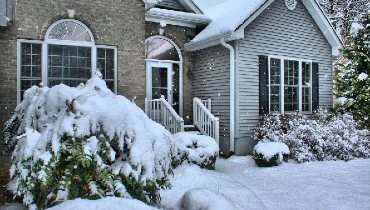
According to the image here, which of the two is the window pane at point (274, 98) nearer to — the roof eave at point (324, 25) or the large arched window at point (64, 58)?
the roof eave at point (324, 25)

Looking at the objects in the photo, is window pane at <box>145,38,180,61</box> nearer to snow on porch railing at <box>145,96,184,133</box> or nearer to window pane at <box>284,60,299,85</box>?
snow on porch railing at <box>145,96,184,133</box>

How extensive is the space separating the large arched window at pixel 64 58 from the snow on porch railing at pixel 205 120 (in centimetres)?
287

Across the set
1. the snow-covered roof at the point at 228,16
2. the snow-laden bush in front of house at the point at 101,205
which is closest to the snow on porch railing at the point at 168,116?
the snow-covered roof at the point at 228,16

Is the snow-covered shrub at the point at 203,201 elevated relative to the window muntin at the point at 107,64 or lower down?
lower down

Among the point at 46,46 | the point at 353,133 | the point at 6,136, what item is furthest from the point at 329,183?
the point at 46,46

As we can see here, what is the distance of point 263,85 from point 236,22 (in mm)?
2274

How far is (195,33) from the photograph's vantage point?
429 inches

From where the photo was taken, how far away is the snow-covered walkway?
486cm

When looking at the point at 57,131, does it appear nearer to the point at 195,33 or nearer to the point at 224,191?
the point at 224,191

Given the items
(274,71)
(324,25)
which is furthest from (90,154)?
(324,25)

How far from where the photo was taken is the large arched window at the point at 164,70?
994 cm

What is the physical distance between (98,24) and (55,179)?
545cm

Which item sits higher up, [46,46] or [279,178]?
[46,46]

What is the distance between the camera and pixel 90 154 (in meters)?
2.95
